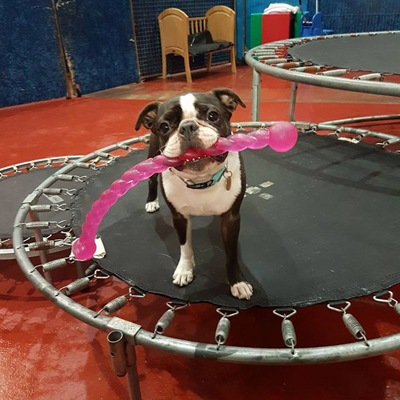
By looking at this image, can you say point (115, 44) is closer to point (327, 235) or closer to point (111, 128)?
point (111, 128)

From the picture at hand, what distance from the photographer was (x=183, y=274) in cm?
107

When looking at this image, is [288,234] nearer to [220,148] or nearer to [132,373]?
[220,148]

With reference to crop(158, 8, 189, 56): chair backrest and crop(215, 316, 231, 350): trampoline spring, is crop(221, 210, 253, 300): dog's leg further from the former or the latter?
crop(158, 8, 189, 56): chair backrest

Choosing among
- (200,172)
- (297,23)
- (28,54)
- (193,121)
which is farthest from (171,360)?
(297,23)

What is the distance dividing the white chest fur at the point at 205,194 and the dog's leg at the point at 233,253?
4 centimetres

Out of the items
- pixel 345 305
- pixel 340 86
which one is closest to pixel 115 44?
pixel 340 86

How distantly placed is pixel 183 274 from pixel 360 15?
576cm

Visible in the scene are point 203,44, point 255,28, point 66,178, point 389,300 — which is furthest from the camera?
point 255,28

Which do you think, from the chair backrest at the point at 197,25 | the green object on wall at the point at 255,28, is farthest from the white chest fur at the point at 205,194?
the green object on wall at the point at 255,28

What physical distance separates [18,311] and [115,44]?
4.02m

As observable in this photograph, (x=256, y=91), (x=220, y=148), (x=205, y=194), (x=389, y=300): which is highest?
(x=220, y=148)

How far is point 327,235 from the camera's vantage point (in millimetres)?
1247

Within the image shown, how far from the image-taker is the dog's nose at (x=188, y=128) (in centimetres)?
84

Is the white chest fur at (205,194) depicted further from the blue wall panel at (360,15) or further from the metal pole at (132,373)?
the blue wall panel at (360,15)
